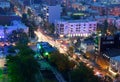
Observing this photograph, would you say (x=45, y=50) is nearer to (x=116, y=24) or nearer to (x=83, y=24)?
(x=83, y=24)

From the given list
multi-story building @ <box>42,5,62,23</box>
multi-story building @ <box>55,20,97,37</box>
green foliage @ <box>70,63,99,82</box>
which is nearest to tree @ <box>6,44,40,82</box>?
green foliage @ <box>70,63,99,82</box>

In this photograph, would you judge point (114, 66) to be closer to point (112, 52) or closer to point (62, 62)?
point (112, 52)

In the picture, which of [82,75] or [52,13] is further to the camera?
[52,13]

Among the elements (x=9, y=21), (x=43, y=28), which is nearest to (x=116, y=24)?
(x=43, y=28)

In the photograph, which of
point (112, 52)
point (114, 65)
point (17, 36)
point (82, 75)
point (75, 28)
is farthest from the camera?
point (75, 28)

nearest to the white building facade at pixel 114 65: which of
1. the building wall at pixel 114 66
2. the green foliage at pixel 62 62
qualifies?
the building wall at pixel 114 66

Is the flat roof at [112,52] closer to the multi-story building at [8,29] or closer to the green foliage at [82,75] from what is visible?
the green foliage at [82,75]

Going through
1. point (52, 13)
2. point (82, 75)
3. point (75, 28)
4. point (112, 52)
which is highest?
point (52, 13)

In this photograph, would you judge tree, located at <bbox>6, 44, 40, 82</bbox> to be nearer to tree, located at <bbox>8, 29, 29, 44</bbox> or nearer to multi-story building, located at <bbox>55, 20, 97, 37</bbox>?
tree, located at <bbox>8, 29, 29, 44</bbox>

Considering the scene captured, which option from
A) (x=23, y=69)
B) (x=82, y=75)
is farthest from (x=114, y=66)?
(x=23, y=69)
